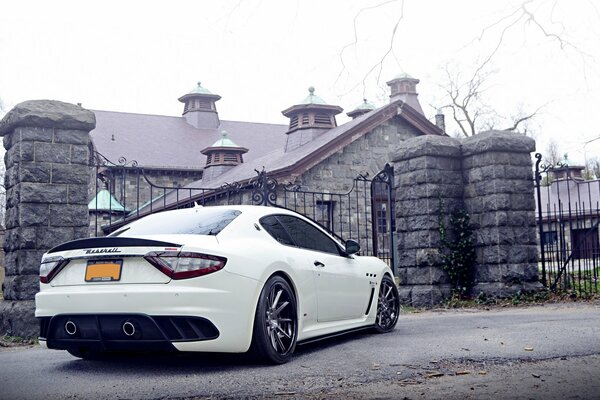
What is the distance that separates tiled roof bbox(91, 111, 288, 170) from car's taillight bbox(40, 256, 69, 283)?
29.3 metres

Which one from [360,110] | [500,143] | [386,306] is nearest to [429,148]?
[500,143]

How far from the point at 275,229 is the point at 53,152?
3961 mm

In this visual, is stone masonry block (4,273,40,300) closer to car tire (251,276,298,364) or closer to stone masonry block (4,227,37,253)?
stone masonry block (4,227,37,253)

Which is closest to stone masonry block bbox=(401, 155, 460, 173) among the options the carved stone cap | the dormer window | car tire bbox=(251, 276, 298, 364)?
the carved stone cap

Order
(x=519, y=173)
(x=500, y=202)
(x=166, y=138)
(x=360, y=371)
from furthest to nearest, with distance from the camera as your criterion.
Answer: (x=166, y=138) < (x=519, y=173) < (x=500, y=202) < (x=360, y=371)

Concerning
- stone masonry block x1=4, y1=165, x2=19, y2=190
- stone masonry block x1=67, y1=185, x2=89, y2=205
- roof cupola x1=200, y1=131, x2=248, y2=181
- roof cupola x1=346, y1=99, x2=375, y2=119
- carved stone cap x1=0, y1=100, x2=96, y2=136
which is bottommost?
stone masonry block x1=67, y1=185, x2=89, y2=205

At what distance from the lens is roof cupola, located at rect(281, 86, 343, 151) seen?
99.8 feet

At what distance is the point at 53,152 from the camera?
351 inches

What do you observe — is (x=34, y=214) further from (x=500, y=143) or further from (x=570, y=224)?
(x=570, y=224)

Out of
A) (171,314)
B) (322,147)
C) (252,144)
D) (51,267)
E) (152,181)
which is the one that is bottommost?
(171,314)

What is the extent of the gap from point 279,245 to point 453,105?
38672 millimetres

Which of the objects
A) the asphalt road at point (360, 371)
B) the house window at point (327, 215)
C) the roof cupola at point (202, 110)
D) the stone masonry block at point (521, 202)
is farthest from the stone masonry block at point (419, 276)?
the roof cupola at point (202, 110)

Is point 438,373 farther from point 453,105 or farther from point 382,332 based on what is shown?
point 453,105

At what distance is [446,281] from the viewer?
12062mm
